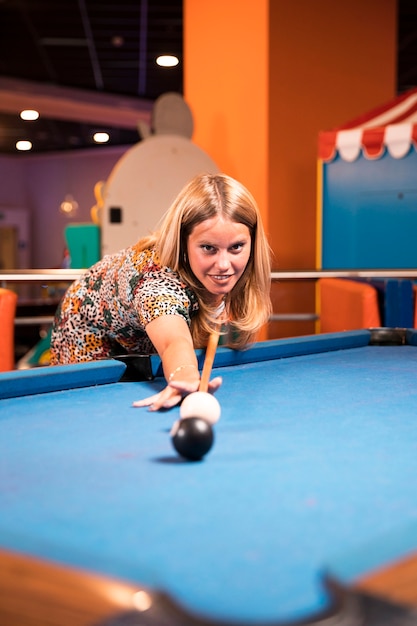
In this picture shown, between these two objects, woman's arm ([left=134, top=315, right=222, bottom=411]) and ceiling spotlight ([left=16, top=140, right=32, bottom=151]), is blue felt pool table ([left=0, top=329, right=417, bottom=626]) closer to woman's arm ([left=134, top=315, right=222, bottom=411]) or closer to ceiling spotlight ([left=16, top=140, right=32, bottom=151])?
woman's arm ([left=134, top=315, right=222, bottom=411])

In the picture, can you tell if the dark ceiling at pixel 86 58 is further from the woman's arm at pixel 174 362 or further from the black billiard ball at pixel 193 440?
the black billiard ball at pixel 193 440

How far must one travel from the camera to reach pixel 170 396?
162 centimetres

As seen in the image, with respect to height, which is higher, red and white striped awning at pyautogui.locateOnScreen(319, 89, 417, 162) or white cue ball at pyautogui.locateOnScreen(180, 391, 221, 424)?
red and white striped awning at pyautogui.locateOnScreen(319, 89, 417, 162)

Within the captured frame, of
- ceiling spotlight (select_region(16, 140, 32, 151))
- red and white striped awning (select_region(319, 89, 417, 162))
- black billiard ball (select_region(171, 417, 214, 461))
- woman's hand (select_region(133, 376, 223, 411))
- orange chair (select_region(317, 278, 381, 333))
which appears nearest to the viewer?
black billiard ball (select_region(171, 417, 214, 461))

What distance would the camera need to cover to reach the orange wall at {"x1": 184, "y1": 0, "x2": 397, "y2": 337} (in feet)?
17.0

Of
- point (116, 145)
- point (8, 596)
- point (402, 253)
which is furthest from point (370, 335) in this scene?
point (116, 145)

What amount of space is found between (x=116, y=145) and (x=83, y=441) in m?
13.4

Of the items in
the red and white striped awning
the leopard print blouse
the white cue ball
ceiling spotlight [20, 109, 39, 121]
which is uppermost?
ceiling spotlight [20, 109, 39, 121]

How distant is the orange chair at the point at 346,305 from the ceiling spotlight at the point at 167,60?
4277 mm

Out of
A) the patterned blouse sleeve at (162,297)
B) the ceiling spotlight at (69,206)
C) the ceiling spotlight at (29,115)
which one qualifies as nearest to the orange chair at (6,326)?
the patterned blouse sleeve at (162,297)

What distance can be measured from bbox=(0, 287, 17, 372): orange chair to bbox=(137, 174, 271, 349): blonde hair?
50.0 inches

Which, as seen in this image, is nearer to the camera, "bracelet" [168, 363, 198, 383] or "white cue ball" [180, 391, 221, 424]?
"white cue ball" [180, 391, 221, 424]

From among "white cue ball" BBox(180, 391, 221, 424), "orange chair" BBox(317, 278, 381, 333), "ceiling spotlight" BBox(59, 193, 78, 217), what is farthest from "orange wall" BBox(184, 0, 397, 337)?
"ceiling spotlight" BBox(59, 193, 78, 217)

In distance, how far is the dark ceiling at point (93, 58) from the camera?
6.67m
